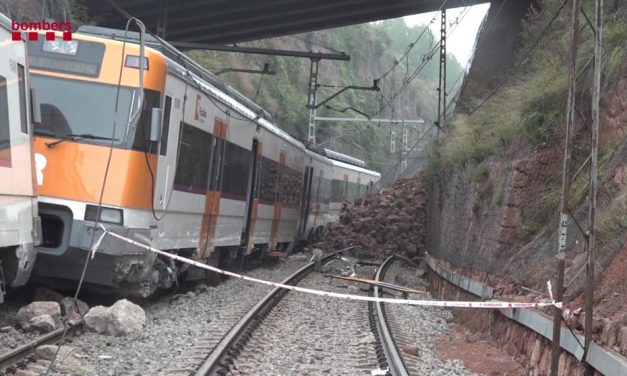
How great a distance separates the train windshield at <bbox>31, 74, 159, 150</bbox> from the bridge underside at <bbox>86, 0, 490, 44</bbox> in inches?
563

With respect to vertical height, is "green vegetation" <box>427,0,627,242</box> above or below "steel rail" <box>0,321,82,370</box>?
above

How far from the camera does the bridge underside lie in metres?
24.8

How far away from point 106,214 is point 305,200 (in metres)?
14.5

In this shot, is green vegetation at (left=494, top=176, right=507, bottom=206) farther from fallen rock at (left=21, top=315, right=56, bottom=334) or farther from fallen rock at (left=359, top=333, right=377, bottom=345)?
fallen rock at (left=21, top=315, right=56, bottom=334)

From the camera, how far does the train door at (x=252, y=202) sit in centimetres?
1535

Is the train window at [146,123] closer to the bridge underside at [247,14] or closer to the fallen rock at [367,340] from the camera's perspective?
the fallen rock at [367,340]

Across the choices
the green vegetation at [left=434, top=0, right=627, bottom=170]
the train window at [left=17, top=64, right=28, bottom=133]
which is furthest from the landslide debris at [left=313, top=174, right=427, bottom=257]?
the train window at [left=17, top=64, right=28, bottom=133]

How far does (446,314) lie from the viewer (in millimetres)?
13578

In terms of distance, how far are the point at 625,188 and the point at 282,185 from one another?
11239 mm

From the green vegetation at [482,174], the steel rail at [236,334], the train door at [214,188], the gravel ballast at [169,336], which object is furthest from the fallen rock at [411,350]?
the green vegetation at [482,174]

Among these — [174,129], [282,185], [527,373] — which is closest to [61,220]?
[174,129]

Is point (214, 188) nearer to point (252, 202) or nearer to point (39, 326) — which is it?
point (252, 202)

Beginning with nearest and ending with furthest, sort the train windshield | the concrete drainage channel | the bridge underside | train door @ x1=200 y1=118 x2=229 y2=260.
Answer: the concrete drainage channel, the train windshield, train door @ x1=200 y1=118 x2=229 y2=260, the bridge underside

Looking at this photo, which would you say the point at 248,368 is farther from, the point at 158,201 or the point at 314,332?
the point at 158,201
